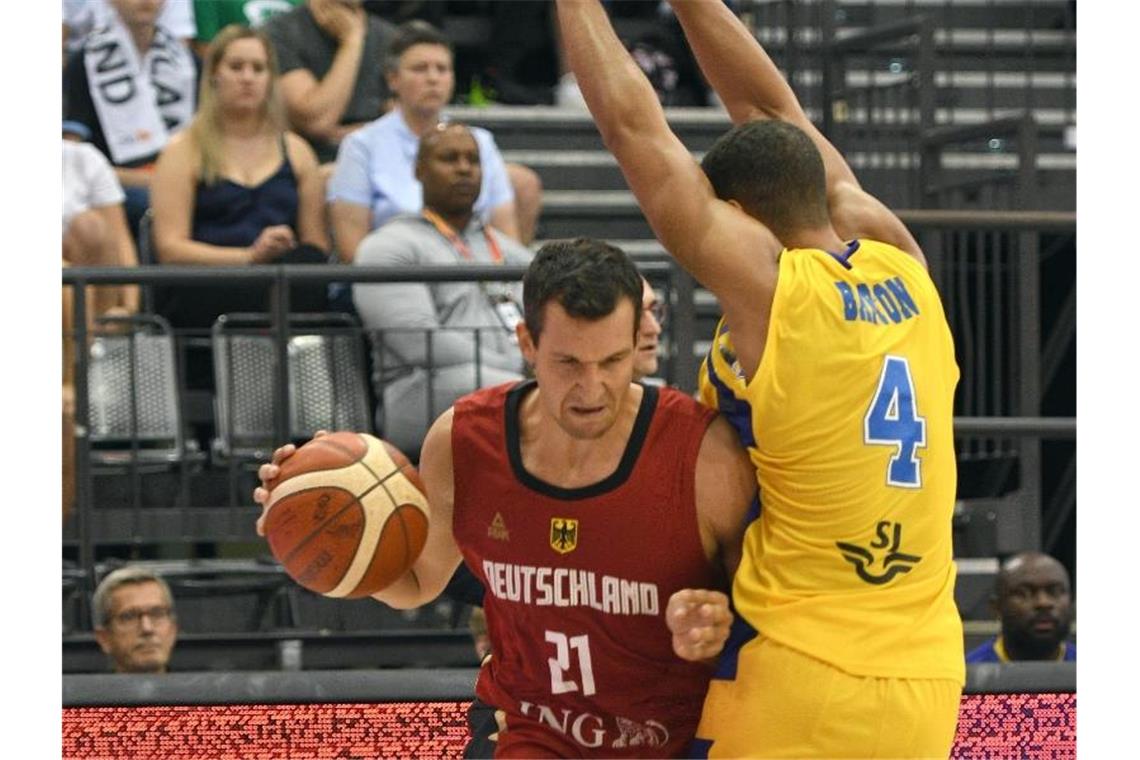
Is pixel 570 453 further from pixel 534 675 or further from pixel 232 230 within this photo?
pixel 232 230

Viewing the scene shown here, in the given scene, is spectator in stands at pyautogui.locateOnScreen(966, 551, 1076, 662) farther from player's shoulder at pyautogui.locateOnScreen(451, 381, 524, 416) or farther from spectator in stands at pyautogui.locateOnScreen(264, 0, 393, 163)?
spectator in stands at pyautogui.locateOnScreen(264, 0, 393, 163)

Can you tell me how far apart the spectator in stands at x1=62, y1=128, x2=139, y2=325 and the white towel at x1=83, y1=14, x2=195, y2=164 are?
2.24ft

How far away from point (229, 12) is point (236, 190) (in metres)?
1.84

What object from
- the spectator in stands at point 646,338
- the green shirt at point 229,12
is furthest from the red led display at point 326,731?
the green shirt at point 229,12

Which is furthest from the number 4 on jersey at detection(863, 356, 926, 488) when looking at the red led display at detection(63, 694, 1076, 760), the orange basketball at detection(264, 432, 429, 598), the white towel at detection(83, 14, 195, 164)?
the white towel at detection(83, 14, 195, 164)

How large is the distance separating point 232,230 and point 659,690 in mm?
4338

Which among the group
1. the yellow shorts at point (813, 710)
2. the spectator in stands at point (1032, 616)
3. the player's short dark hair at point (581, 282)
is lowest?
the spectator in stands at point (1032, 616)

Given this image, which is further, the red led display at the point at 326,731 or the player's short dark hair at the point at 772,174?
the red led display at the point at 326,731

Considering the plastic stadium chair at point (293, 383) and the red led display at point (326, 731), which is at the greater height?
the plastic stadium chair at point (293, 383)

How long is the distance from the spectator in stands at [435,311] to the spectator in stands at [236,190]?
464 millimetres

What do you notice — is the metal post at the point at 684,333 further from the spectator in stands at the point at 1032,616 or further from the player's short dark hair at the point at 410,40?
the player's short dark hair at the point at 410,40

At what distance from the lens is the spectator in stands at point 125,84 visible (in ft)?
29.4

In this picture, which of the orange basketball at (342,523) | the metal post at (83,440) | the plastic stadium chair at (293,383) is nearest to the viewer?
the orange basketball at (342,523)

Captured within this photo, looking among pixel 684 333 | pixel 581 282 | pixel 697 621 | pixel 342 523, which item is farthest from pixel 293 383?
pixel 697 621
